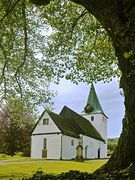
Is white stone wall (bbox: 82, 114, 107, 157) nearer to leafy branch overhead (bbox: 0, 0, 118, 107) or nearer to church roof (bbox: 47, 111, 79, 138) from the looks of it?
church roof (bbox: 47, 111, 79, 138)

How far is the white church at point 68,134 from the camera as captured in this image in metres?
58.7

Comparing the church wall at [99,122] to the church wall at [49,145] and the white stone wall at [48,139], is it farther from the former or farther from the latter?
the church wall at [49,145]

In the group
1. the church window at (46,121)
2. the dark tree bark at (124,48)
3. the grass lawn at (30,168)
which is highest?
the church window at (46,121)

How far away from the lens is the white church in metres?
58.7

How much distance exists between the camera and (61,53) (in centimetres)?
2041

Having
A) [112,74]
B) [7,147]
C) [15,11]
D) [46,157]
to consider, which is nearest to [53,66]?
[112,74]

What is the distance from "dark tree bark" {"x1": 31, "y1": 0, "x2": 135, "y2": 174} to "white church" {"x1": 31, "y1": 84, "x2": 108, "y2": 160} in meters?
48.6

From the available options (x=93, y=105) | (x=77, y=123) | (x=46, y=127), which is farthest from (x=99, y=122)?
(x=46, y=127)

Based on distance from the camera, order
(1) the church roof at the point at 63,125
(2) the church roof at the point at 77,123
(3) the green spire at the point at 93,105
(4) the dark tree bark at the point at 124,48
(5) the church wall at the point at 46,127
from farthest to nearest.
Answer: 1. (3) the green spire at the point at 93,105
2. (2) the church roof at the point at 77,123
3. (1) the church roof at the point at 63,125
4. (5) the church wall at the point at 46,127
5. (4) the dark tree bark at the point at 124,48

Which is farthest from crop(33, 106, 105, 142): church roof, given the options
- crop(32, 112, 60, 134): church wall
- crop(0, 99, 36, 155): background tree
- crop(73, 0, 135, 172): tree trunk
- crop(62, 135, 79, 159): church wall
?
crop(73, 0, 135, 172): tree trunk

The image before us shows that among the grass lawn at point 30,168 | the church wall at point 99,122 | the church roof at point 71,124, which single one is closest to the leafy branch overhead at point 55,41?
the grass lawn at point 30,168

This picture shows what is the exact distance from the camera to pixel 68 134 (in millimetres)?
60031

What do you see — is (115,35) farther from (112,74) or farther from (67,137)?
(67,137)

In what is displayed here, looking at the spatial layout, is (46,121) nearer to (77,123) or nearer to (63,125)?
(63,125)
